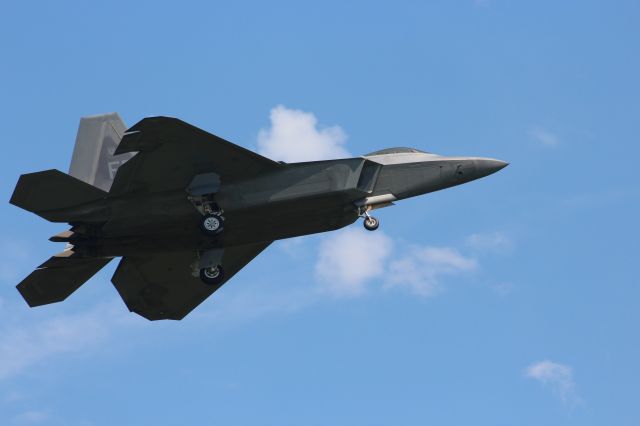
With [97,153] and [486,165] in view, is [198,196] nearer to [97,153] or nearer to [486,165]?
[97,153]

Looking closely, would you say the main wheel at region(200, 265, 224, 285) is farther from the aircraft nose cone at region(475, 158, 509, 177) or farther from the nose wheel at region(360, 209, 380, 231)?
the aircraft nose cone at region(475, 158, 509, 177)

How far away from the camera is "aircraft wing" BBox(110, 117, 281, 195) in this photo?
34.1 meters

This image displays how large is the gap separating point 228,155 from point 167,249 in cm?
369

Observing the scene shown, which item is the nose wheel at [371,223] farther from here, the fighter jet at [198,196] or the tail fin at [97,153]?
the tail fin at [97,153]

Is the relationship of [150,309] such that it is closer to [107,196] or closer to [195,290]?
[195,290]

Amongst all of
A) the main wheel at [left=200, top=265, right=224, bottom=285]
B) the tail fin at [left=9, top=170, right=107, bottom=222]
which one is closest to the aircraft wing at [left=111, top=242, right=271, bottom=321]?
the main wheel at [left=200, top=265, right=224, bottom=285]

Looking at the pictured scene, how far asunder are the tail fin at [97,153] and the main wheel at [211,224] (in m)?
4.57

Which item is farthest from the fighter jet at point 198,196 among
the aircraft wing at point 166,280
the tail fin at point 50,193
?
the aircraft wing at point 166,280

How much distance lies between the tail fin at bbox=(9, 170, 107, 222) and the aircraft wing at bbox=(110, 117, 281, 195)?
3.70 feet

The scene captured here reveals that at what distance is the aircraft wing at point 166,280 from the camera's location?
39.6 m

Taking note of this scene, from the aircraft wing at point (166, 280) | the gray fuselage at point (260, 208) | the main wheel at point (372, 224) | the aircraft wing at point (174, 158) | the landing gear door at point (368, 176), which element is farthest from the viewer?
the aircraft wing at point (166, 280)

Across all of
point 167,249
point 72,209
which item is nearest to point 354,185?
point 167,249

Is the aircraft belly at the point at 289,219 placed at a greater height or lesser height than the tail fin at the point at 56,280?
greater

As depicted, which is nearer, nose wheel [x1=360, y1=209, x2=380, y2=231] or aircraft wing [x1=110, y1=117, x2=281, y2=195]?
aircraft wing [x1=110, y1=117, x2=281, y2=195]
